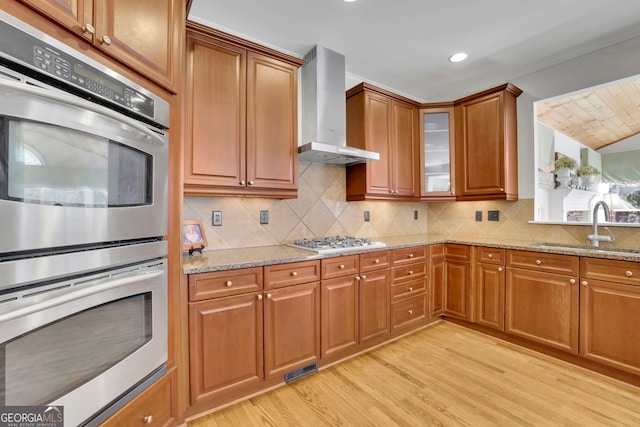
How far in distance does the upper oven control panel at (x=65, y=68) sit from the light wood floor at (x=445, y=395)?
1720 millimetres

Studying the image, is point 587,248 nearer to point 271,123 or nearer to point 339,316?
point 339,316

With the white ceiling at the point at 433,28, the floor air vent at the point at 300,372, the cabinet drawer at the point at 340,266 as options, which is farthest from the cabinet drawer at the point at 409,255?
the white ceiling at the point at 433,28

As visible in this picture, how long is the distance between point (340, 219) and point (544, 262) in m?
1.81

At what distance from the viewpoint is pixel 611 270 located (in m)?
2.05

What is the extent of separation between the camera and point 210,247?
87.0 inches

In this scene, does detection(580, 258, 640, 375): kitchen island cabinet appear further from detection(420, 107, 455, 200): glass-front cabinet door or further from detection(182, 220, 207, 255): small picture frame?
detection(182, 220, 207, 255): small picture frame

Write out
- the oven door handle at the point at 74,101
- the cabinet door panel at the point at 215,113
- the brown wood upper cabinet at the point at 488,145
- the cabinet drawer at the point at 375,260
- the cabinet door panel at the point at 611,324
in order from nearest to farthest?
the oven door handle at the point at 74,101 < the cabinet door panel at the point at 215,113 < the cabinet door panel at the point at 611,324 < the cabinet drawer at the point at 375,260 < the brown wood upper cabinet at the point at 488,145

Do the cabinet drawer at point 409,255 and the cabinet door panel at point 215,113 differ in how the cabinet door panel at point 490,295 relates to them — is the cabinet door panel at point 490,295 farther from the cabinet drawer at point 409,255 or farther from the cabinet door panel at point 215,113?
the cabinet door panel at point 215,113

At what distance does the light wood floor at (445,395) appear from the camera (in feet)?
5.43

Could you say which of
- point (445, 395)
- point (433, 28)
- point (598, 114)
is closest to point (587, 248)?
point (598, 114)

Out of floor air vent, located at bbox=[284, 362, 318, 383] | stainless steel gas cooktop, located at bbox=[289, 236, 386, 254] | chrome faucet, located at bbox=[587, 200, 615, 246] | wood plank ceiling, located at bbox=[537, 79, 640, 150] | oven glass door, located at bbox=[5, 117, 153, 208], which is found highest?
wood plank ceiling, located at bbox=[537, 79, 640, 150]

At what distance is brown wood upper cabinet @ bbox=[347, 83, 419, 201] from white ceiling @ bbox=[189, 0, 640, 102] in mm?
348

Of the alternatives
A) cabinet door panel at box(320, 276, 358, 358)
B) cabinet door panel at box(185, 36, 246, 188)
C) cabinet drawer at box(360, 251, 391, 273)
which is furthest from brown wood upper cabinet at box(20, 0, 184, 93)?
cabinet drawer at box(360, 251, 391, 273)

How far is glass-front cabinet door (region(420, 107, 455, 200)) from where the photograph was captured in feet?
10.5
